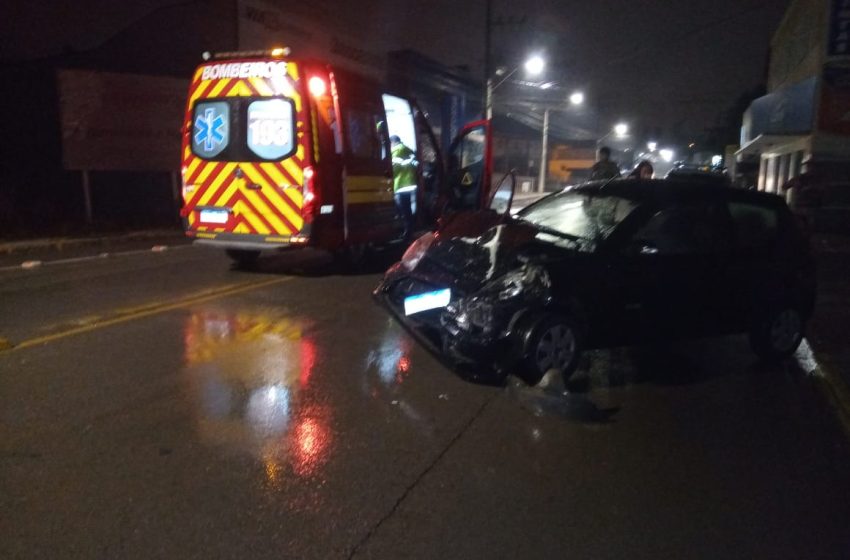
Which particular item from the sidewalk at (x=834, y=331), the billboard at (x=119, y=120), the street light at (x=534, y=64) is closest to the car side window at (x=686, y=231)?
the sidewalk at (x=834, y=331)

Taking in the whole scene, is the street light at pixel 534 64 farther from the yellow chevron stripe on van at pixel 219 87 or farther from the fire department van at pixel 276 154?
the yellow chevron stripe on van at pixel 219 87

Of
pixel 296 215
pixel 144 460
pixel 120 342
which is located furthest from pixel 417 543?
pixel 296 215

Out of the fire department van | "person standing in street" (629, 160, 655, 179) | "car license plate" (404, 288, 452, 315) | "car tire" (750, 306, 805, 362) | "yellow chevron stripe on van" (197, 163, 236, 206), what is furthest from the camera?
"person standing in street" (629, 160, 655, 179)

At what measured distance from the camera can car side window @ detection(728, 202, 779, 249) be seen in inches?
253

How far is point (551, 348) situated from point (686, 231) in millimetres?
1711

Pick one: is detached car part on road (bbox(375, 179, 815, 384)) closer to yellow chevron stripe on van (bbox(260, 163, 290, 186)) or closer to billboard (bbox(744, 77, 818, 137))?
yellow chevron stripe on van (bbox(260, 163, 290, 186))

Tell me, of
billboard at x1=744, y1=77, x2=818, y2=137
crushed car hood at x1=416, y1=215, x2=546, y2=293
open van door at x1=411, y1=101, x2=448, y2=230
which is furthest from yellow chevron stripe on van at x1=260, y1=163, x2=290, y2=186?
billboard at x1=744, y1=77, x2=818, y2=137

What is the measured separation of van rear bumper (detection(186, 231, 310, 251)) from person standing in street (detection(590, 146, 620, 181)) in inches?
182

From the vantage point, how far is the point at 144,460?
13.5 feet

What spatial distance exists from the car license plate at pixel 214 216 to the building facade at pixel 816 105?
1700 centimetres

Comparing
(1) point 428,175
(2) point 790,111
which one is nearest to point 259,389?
(1) point 428,175

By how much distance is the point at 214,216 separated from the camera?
9781 mm

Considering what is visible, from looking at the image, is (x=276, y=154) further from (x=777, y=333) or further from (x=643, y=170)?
(x=777, y=333)

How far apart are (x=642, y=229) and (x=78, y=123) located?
13.4 meters
